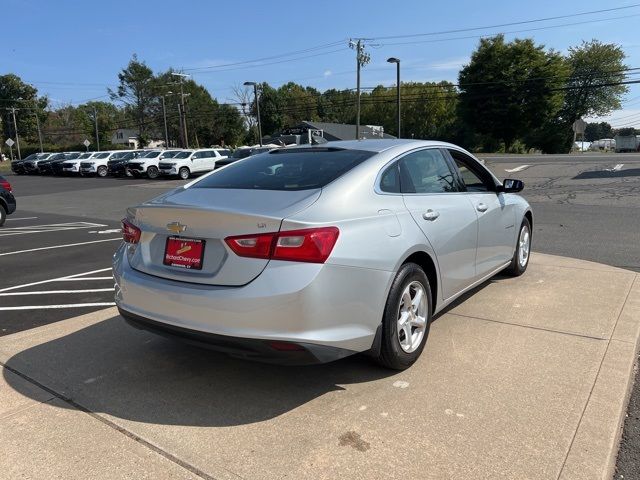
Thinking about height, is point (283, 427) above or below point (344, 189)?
below

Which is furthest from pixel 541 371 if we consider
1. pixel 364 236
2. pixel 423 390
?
pixel 364 236

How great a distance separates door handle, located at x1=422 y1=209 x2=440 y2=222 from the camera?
146 inches

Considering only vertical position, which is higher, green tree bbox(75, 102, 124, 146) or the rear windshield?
green tree bbox(75, 102, 124, 146)

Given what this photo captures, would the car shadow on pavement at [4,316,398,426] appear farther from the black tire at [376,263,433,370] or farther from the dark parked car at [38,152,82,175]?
the dark parked car at [38,152,82,175]

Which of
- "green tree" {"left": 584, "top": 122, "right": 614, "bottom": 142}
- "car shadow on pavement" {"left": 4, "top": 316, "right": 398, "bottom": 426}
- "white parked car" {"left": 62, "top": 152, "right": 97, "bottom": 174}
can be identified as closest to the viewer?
"car shadow on pavement" {"left": 4, "top": 316, "right": 398, "bottom": 426}

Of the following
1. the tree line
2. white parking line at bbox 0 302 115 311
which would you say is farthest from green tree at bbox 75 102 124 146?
white parking line at bbox 0 302 115 311

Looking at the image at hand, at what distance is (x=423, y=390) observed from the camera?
10.8 feet

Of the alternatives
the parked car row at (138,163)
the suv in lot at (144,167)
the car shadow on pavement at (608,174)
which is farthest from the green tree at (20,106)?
the car shadow on pavement at (608,174)

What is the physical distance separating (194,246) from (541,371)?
244 centimetres

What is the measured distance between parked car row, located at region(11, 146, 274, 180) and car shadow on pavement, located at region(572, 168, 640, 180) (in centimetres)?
1494

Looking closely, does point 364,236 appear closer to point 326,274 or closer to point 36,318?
point 326,274

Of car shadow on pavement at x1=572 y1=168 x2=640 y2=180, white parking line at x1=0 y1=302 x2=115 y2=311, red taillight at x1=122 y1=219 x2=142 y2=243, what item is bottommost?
white parking line at x1=0 y1=302 x2=115 y2=311

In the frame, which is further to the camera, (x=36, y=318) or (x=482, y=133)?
(x=482, y=133)

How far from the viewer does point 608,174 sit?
19281 mm
